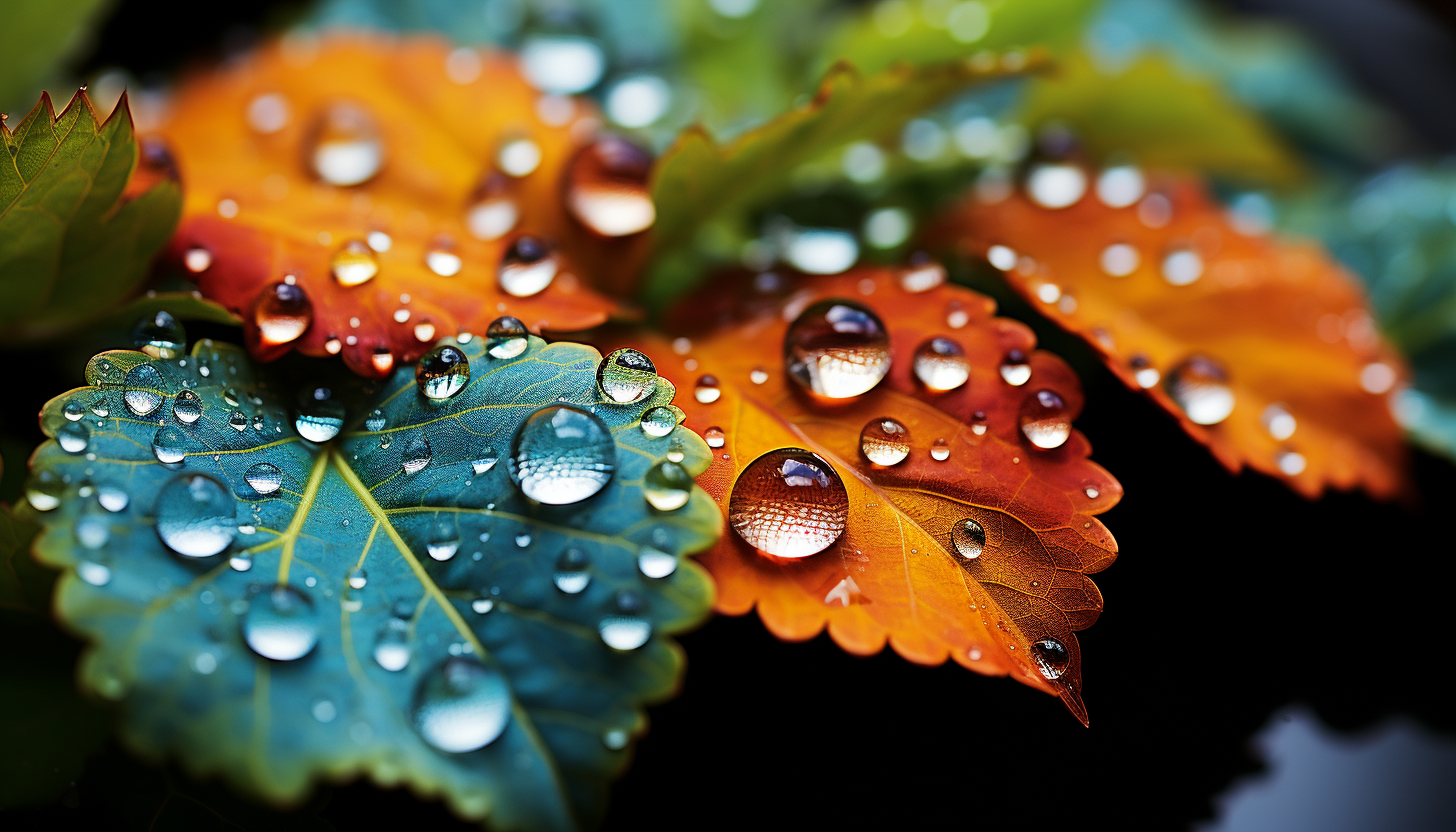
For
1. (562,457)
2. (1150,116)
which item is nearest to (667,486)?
(562,457)

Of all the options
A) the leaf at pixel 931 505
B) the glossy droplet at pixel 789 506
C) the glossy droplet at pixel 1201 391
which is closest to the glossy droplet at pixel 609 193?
the leaf at pixel 931 505

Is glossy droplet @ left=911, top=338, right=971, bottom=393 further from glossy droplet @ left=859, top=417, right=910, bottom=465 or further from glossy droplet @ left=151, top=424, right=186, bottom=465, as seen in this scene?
glossy droplet @ left=151, top=424, right=186, bottom=465

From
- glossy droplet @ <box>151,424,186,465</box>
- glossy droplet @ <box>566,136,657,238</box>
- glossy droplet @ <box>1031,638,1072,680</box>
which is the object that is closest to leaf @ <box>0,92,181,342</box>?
glossy droplet @ <box>151,424,186,465</box>

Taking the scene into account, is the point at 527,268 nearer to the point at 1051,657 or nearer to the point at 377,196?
the point at 377,196

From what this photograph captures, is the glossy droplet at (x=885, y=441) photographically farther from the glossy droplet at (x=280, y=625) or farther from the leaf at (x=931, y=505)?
the glossy droplet at (x=280, y=625)

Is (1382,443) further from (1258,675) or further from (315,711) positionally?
(315,711)

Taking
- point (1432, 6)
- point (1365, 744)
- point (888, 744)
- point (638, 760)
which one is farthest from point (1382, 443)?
point (1432, 6)
